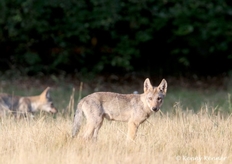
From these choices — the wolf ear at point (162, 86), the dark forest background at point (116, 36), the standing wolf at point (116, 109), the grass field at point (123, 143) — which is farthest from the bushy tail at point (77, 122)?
the dark forest background at point (116, 36)

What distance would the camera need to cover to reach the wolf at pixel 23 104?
14.0 meters

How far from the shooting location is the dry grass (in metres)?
8.60

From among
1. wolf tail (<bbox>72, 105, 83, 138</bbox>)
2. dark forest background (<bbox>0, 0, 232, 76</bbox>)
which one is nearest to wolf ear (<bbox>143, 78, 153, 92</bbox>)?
wolf tail (<bbox>72, 105, 83, 138</bbox>)

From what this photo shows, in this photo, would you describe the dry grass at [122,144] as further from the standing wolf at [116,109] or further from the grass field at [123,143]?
the standing wolf at [116,109]

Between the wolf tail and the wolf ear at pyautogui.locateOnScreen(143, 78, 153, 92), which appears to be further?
the wolf ear at pyautogui.locateOnScreen(143, 78, 153, 92)

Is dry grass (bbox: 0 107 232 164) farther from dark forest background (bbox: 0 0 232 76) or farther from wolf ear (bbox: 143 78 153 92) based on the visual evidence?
dark forest background (bbox: 0 0 232 76)

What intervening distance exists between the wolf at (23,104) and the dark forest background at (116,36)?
458 cm

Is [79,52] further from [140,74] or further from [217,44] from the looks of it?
[217,44]

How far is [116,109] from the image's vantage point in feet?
32.7

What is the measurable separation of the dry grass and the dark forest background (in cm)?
895

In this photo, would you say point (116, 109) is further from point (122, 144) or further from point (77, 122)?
point (122, 144)

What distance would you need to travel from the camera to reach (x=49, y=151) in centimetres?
895

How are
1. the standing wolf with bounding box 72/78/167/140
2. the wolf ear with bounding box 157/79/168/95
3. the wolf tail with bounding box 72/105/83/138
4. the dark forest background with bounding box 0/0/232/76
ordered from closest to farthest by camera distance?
the standing wolf with bounding box 72/78/167/140 < the wolf tail with bounding box 72/105/83/138 < the wolf ear with bounding box 157/79/168/95 < the dark forest background with bounding box 0/0/232/76

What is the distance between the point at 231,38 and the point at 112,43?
3.84 m
